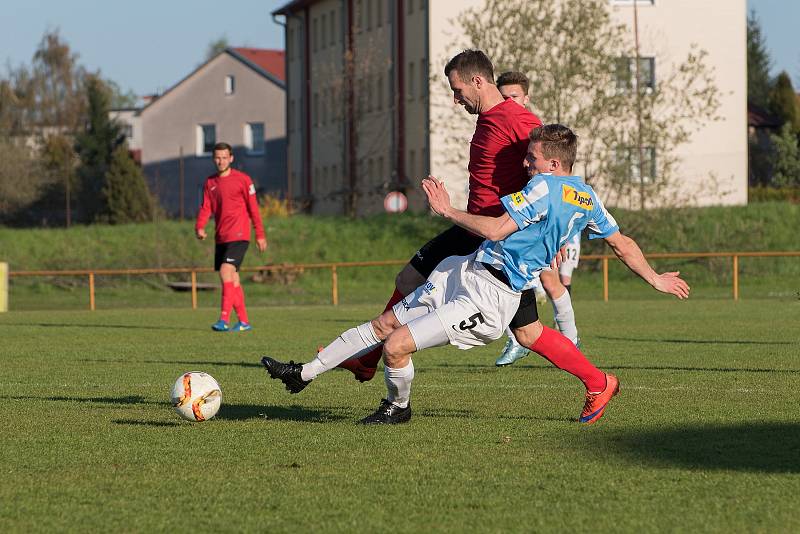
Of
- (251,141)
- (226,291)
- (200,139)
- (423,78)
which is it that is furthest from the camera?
(200,139)

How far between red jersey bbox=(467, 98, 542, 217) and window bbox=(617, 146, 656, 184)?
1259 inches

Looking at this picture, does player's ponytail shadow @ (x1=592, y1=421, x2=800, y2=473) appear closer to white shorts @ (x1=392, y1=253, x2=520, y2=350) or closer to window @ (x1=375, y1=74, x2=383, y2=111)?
white shorts @ (x1=392, y1=253, x2=520, y2=350)

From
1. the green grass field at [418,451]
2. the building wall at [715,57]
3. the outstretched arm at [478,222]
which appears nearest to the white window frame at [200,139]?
the building wall at [715,57]

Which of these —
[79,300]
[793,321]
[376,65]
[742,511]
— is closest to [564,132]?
[742,511]

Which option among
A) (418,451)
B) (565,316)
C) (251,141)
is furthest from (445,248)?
(251,141)

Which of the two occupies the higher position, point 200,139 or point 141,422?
point 200,139

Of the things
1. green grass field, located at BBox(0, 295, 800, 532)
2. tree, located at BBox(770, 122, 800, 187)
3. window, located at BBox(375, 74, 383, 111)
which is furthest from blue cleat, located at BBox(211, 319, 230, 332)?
tree, located at BBox(770, 122, 800, 187)

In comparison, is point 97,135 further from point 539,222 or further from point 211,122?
point 539,222

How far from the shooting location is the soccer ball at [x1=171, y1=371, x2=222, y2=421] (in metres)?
8.30

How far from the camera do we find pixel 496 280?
7836mm

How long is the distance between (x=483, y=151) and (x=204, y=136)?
75313 mm

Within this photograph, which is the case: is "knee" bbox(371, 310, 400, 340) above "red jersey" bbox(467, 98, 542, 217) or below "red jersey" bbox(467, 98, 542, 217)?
below

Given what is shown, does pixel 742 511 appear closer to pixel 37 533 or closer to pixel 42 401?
pixel 37 533

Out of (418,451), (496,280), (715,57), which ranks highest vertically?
(715,57)
